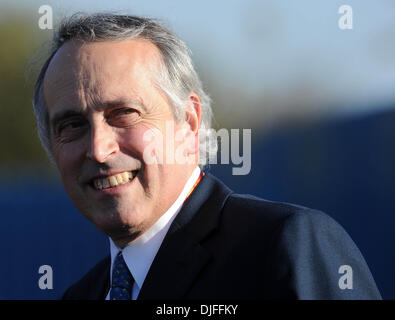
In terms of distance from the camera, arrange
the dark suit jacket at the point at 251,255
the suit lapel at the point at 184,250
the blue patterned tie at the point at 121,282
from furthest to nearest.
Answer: the blue patterned tie at the point at 121,282, the suit lapel at the point at 184,250, the dark suit jacket at the point at 251,255

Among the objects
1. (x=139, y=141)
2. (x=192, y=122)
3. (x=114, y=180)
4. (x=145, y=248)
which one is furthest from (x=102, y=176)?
(x=192, y=122)

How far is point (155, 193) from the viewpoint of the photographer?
72.8 inches

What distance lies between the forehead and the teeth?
0.80ft

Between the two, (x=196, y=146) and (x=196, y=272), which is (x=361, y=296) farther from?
(x=196, y=146)

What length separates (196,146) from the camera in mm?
2088

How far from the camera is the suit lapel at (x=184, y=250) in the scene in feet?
5.74

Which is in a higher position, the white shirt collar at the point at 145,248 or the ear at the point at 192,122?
the ear at the point at 192,122

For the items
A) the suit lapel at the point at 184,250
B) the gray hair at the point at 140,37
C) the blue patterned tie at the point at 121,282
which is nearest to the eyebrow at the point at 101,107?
the gray hair at the point at 140,37

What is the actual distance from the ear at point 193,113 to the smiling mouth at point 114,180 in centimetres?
34

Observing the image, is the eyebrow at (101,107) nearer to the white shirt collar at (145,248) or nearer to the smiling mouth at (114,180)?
the smiling mouth at (114,180)

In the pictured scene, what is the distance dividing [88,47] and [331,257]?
102 cm

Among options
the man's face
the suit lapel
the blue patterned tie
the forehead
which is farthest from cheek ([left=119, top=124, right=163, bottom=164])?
the blue patterned tie

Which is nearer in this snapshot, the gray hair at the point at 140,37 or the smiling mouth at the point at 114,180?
the smiling mouth at the point at 114,180

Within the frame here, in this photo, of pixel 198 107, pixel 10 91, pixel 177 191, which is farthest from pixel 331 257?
pixel 10 91
